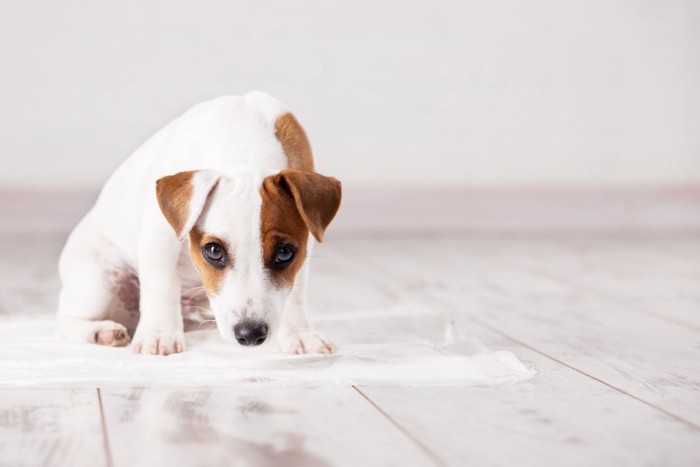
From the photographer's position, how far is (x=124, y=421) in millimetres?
1712

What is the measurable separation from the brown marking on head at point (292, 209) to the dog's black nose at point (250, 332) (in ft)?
0.37

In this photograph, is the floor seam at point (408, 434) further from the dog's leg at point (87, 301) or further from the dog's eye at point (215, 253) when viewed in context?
the dog's leg at point (87, 301)

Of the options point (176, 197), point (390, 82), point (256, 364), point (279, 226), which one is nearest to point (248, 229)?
point (279, 226)

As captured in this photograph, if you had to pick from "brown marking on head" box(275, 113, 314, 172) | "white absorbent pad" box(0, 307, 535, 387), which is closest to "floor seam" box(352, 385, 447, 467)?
"white absorbent pad" box(0, 307, 535, 387)

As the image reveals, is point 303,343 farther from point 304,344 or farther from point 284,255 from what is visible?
point 284,255

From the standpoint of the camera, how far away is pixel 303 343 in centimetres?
222

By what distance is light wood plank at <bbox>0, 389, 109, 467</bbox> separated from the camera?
1523 millimetres

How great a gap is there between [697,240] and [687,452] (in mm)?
3544

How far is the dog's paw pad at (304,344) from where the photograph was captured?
2211mm

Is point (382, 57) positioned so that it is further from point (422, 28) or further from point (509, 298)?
point (509, 298)

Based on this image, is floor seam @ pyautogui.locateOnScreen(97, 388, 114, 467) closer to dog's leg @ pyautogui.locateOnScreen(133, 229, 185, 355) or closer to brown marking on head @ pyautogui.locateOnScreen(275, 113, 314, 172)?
dog's leg @ pyautogui.locateOnScreen(133, 229, 185, 355)

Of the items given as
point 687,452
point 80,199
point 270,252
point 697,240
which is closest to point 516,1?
point 697,240

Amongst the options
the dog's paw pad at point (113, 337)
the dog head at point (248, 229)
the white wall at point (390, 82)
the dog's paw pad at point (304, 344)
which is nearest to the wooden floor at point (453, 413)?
the dog head at point (248, 229)

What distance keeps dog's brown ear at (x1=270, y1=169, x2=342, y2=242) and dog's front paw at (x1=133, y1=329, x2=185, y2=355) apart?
43cm
